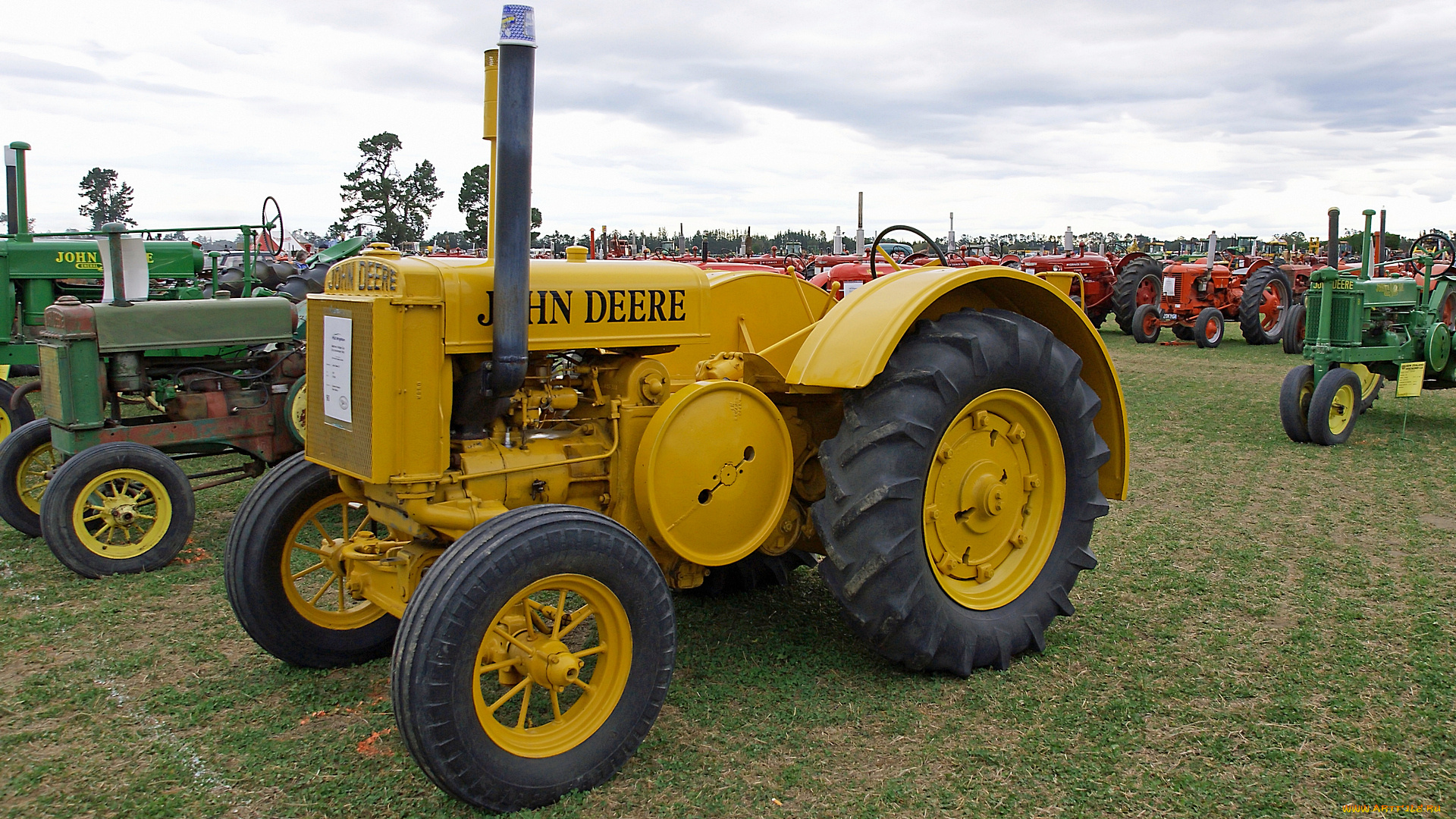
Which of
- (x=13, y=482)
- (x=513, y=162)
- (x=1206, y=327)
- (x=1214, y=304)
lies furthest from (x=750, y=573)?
(x=1214, y=304)

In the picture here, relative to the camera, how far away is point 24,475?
5184 millimetres

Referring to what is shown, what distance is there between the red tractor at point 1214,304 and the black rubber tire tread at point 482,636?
14755 mm

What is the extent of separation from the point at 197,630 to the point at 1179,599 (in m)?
3.85

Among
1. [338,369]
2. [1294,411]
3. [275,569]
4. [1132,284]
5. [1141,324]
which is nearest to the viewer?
[338,369]

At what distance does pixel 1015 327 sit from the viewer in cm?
328

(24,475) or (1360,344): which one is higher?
(1360,344)

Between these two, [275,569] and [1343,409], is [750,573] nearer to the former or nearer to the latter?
[275,569]

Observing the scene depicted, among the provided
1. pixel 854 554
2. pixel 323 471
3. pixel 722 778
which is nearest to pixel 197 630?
pixel 323 471

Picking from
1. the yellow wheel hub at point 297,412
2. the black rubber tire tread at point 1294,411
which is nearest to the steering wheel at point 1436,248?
the black rubber tire tread at point 1294,411

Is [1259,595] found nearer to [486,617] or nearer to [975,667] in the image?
[975,667]

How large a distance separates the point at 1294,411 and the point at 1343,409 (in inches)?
17.4

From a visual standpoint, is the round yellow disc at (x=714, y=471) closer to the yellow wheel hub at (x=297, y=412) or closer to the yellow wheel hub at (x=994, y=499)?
the yellow wheel hub at (x=994, y=499)

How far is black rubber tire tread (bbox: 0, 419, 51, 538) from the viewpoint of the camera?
5.07 meters

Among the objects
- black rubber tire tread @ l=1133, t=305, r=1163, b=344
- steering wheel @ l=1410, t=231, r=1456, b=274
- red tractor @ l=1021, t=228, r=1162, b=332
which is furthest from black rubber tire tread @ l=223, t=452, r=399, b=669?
black rubber tire tread @ l=1133, t=305, r=1163, b=344
